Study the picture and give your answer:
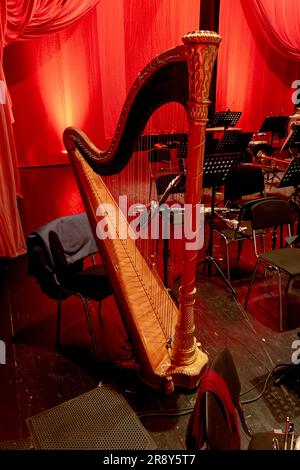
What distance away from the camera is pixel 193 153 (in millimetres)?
1510

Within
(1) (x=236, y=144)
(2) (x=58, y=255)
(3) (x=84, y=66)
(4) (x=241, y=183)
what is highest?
(3) (x=84, y=66)

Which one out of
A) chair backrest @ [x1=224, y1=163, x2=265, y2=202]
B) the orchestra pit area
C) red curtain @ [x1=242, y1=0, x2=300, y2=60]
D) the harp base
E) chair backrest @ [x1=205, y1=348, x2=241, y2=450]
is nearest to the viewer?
chair backrest @ [x1=205, y1=348, x2=241, y2=450]

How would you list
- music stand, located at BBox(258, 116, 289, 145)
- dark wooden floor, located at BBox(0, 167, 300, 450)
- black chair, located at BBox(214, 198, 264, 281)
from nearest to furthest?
dark wooden floor, located at BBox(0, 167, 300, 450) < black chair, located at BBox(214, 198, 264, 281) < music stand, located at BBox(258, 116, 289, 145)

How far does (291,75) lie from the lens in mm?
9109

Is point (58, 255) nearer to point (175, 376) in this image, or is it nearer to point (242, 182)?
point (175, 376)

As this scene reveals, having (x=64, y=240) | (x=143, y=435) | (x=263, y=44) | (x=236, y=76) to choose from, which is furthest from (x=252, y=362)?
(x=263, y=44)

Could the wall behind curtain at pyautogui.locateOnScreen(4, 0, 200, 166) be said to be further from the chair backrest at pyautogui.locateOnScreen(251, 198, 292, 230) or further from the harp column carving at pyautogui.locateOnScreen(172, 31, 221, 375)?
the harp column carving at pyautogui.locateOnScreen(172, 31, 221, 375)

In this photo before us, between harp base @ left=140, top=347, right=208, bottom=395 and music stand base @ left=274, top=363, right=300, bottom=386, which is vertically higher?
harp base @ left=140, top=347, right=208, bottom=395

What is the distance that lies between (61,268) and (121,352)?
673 mm

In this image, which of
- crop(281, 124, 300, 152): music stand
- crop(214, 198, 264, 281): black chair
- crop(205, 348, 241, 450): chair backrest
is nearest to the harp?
crop(205, 348, 241, 450): chair backrest

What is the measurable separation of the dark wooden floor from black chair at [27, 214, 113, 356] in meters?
0.17

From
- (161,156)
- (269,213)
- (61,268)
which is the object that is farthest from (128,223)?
(161,156)

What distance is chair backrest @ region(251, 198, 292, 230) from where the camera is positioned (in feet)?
9.42

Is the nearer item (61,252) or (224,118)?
(61,252)
